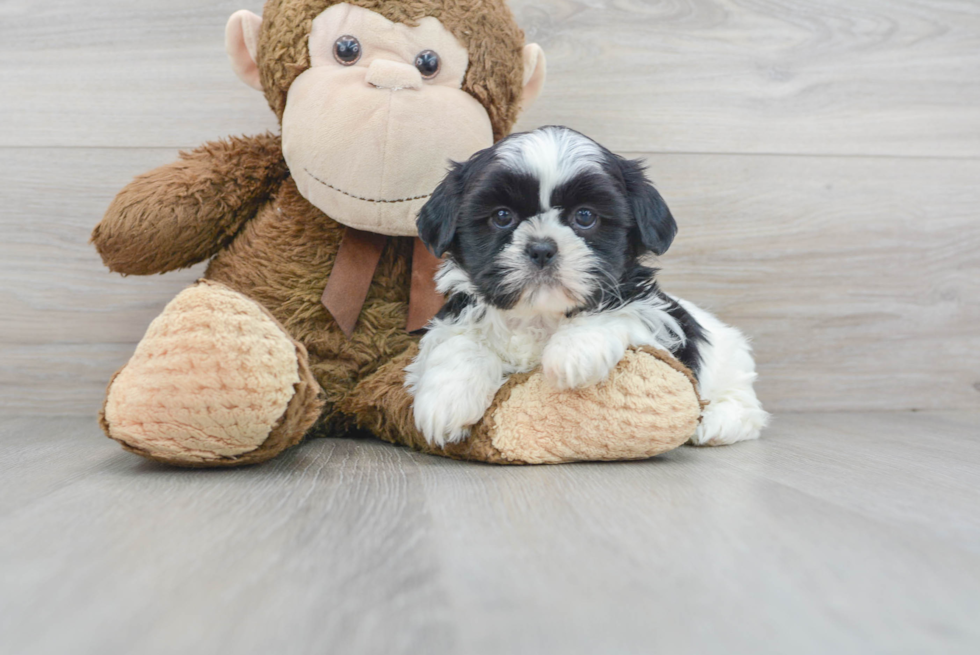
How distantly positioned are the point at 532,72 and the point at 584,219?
21.5 inches

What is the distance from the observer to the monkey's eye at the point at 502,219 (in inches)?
47.4

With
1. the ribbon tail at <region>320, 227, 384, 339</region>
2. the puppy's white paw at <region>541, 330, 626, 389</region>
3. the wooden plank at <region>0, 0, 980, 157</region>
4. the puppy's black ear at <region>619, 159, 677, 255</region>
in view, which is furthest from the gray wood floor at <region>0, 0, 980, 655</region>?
the puppy's black ear at <region>619, 159, 677, 255</region>

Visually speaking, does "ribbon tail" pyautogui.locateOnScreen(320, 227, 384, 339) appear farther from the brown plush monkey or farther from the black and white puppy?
the black and white puppy

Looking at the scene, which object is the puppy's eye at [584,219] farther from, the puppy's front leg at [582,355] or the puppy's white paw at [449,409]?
the puppy's white paw at [449,409]

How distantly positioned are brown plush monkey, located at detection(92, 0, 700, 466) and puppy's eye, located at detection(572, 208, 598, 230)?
23 cm

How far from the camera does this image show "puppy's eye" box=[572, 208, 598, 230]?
120cm

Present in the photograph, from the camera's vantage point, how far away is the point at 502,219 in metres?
1.21

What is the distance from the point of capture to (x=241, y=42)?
154 cm

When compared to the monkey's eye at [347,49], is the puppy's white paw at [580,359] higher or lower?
lower

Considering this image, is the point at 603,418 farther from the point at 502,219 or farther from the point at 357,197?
the point at 357,197

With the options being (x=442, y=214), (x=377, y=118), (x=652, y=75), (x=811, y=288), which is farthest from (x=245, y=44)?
(x=811, y=288)

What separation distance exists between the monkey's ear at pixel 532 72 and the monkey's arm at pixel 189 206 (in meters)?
0.55

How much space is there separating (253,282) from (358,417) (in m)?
0.35

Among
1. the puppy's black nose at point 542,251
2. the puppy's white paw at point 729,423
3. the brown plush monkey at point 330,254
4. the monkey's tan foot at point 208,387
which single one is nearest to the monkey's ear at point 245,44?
the brown plush monkey at point 330,254
